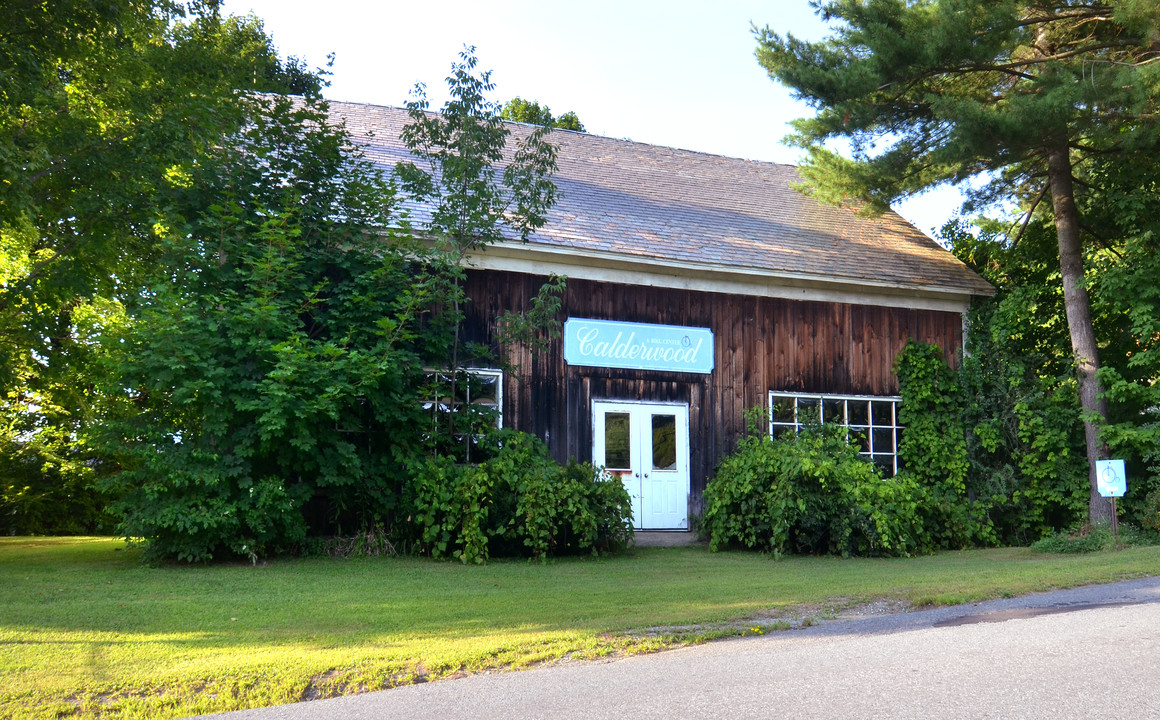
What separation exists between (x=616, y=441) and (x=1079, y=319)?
7.57 metres

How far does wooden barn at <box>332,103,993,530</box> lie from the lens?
46.9 feet

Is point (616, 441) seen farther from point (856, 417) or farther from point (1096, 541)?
point (1096, 541)

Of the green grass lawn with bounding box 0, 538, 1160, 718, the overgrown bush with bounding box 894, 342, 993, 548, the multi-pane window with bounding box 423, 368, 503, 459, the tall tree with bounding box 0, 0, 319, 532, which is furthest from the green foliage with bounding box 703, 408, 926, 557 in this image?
the tall tree with bounding box 0, 0, 319, 532

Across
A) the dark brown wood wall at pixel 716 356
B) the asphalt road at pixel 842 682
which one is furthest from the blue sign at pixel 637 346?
the asphalt road at pixel 842 682

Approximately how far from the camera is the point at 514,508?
11.5 meters

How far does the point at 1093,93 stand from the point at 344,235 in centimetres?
Result: 1046

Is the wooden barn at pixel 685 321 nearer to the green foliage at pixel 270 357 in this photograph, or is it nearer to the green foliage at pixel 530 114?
the green foliage at pixel 270 357

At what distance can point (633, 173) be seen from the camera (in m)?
18.5

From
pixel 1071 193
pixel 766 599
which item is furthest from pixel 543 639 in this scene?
pixel 1071 193

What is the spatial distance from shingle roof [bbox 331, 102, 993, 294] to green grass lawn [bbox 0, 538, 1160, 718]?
18.3 feet

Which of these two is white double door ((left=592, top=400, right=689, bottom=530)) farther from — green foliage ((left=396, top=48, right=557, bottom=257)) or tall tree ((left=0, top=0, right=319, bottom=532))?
tall tree ((left=0, top=0, right=319, bottom=532))

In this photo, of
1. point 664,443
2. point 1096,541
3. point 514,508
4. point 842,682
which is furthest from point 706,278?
point 842,682

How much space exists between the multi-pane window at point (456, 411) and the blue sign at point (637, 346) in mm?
2022

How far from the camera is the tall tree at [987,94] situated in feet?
42.9
